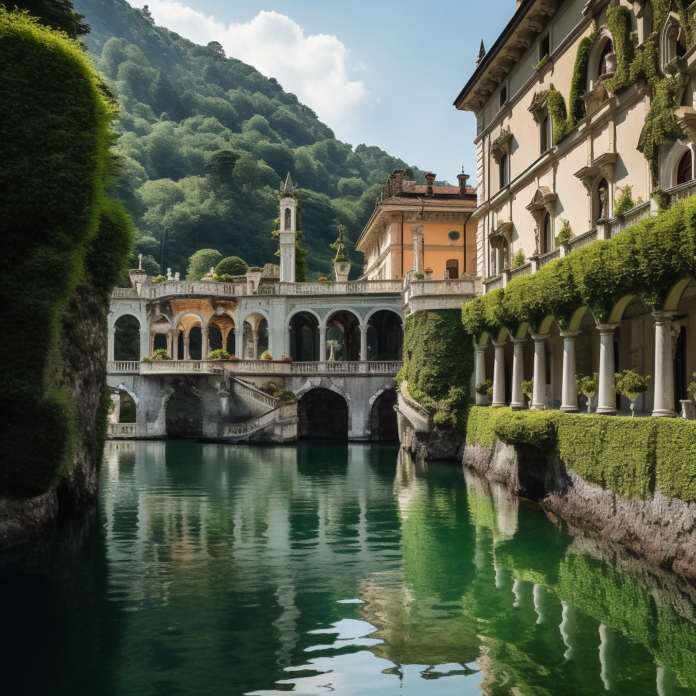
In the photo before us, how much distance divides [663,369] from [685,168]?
6.06 meters

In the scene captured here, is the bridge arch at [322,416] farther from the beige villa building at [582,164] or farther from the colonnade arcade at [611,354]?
the colonnade arcade at [611,354]

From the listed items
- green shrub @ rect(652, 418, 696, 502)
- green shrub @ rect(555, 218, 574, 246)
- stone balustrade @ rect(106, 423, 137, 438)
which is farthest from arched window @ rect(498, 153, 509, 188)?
stone balustrade @ rect(106, 423, 137, 438)

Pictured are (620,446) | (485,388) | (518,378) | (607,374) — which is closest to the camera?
(620,446)

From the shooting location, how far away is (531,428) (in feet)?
76.6

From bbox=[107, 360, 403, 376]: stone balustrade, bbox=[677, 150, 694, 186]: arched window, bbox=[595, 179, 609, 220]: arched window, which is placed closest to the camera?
bbox=[677, 150, 694, 186]: arched window

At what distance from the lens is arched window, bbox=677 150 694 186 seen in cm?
2002

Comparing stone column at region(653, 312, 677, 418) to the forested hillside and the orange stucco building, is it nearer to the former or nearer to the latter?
the orange stucco building

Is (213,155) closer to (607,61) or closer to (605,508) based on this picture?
(607,61)

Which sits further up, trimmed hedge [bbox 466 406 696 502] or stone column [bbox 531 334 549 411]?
stone column [bbox 531 334 549 411]

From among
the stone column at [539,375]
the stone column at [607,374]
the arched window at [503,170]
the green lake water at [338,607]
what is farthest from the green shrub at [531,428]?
the arched window at [503,170]

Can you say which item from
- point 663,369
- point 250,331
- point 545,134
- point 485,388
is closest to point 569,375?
point 663,369

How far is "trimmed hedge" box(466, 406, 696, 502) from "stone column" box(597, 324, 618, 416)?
667mm

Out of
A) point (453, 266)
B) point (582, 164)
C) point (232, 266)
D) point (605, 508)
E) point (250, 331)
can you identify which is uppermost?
point (232, 266)

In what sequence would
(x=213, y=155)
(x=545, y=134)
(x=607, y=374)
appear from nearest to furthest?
(x=607, y=374) → (x=545, y=134) → (x=213, y=155)
